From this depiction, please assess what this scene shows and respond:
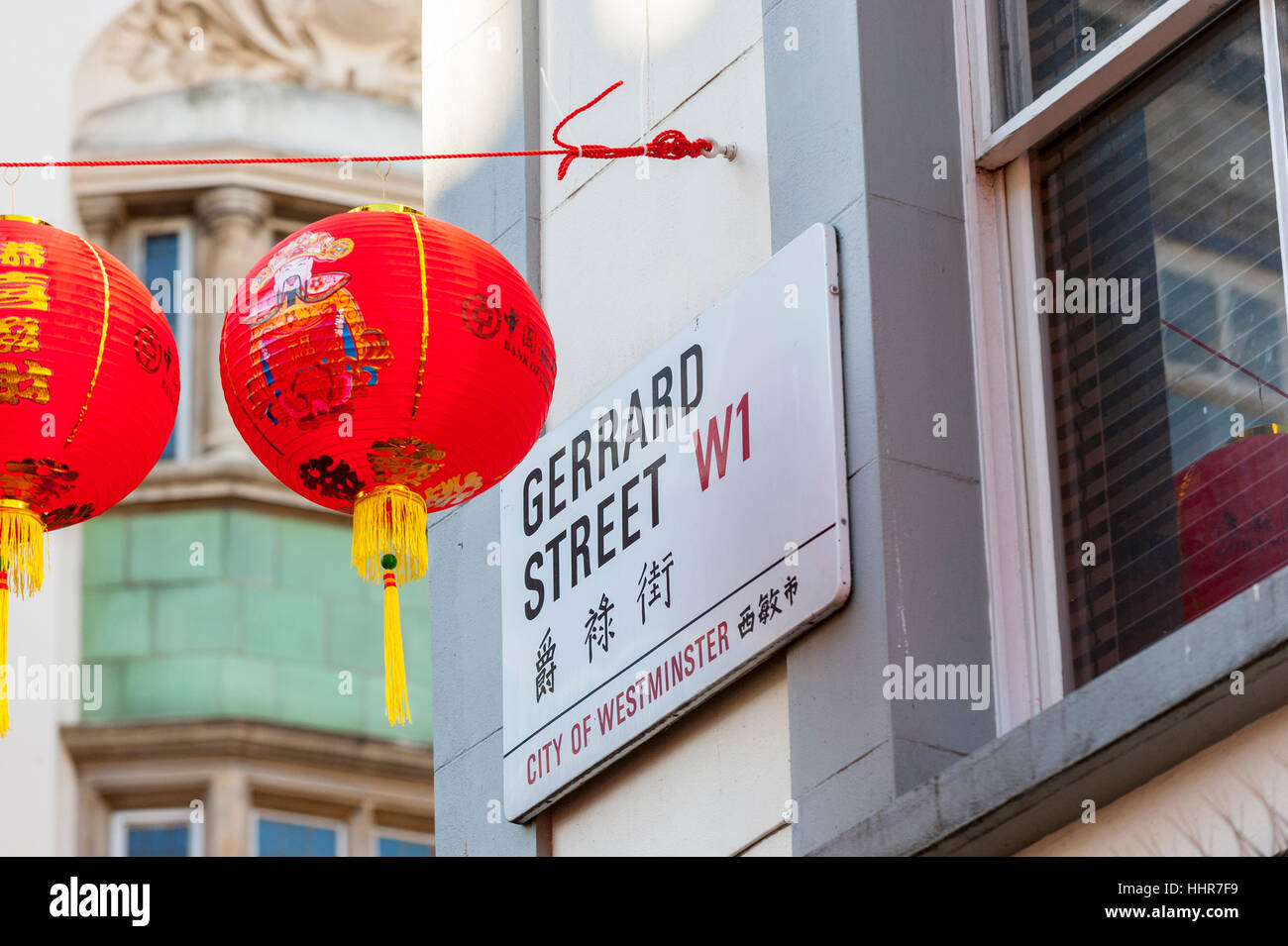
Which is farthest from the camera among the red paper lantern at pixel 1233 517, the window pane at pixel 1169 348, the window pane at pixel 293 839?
the window pane at pixel 293 839

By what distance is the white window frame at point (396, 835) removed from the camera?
21781mm

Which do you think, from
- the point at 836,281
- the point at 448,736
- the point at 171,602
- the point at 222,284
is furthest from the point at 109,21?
the point at 836,281

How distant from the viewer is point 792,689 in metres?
8.75

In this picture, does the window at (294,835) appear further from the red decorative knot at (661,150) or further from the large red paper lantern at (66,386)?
the large red paper lantern at (66,386)

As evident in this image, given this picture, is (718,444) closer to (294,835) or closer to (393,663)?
(393,663)

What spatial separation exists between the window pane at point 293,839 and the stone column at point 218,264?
292cm

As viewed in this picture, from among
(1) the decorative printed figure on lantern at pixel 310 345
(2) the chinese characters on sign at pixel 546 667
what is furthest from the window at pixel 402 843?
(1) the decorative printed figure on lantern at pixel 310 345

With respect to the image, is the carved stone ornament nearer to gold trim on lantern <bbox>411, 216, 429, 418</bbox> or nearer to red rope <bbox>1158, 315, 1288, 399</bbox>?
gold trim on lantern <bbox>411, 216, 429, 418</bbox>

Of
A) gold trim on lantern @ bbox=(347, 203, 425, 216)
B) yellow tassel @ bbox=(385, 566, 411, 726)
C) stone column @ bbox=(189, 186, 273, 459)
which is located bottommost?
yellow tassel @ bbox=(385, 566, 411, 726)

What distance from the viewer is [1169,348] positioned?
8234mm

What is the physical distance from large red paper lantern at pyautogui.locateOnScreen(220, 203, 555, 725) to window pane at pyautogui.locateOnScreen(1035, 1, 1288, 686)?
164cm

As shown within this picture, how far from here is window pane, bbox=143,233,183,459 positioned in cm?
2272

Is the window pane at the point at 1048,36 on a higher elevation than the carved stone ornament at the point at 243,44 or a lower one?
lower

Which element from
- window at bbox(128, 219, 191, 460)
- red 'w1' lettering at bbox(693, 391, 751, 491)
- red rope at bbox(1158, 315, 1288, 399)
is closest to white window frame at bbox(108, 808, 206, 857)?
window at bbox(128, 219, 191, 460)
